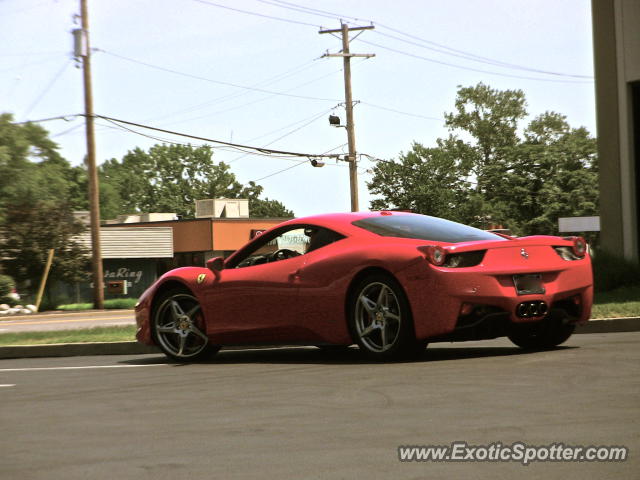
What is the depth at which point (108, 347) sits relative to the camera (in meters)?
13.0

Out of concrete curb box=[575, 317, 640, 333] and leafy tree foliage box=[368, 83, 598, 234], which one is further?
leafy tree foliage box=[368, 83, 598, 234]

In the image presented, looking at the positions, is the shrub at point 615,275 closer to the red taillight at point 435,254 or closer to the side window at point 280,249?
the side window at point 280,249

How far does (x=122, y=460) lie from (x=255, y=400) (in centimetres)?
197

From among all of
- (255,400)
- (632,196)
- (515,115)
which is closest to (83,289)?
(632,196)

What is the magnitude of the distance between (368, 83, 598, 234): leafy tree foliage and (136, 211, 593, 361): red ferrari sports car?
6813cm

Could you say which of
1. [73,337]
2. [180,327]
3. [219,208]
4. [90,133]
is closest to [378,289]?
[180,327]

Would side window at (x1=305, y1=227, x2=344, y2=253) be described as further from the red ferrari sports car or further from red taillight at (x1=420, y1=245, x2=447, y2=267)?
red taillight at (x1=420, y1=245, x2=447, y2=267)

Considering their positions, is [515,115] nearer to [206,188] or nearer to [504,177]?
[504,177]

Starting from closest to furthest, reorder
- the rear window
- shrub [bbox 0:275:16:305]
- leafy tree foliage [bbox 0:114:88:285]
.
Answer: the rear window
shrub [bbox 0:275:16:305]
leafy tree foliage [bbox 0:114:88:285]

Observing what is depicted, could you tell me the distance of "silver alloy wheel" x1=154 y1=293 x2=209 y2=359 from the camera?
10.7 metres

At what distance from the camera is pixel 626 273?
58.9 ft

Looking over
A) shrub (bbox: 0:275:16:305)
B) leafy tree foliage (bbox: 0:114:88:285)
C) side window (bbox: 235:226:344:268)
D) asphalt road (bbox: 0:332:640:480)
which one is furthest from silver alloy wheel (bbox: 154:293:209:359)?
leafy tree foliage (bbox: 0:114:88:285)

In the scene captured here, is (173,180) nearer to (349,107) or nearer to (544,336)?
(349,107)

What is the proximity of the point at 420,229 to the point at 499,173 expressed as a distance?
252 ft
